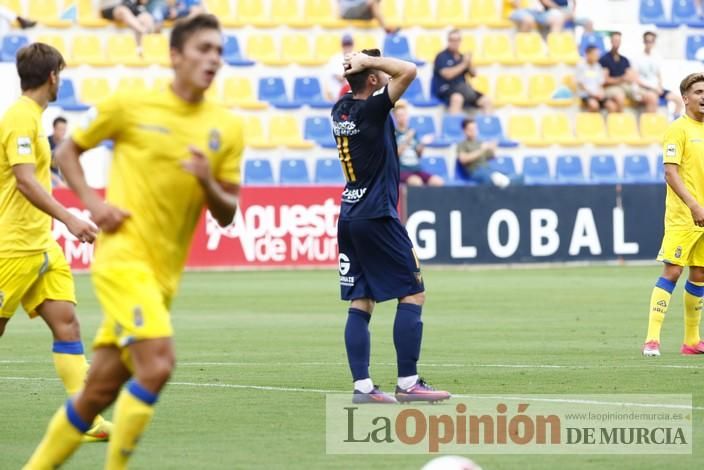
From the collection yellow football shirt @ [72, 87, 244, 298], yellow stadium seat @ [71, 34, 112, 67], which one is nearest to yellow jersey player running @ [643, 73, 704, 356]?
yellow football shirt @ [72, 87, 244, 298]

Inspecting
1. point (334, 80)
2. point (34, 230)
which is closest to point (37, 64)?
point (34, 230)

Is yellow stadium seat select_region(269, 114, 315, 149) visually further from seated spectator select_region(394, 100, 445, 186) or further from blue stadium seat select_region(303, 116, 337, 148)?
seated spectator select_region(394, 100, 445, 186)

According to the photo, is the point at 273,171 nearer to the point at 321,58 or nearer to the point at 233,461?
the point at 321,58

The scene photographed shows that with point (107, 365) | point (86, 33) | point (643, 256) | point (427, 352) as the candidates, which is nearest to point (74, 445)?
point (107, 365)

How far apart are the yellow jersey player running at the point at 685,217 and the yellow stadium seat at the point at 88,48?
16306 millimetres

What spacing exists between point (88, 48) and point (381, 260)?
1852cm

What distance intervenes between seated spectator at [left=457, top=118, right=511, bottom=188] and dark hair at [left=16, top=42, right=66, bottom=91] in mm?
17578

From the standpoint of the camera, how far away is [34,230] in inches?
340

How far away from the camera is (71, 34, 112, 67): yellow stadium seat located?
89.1 ft

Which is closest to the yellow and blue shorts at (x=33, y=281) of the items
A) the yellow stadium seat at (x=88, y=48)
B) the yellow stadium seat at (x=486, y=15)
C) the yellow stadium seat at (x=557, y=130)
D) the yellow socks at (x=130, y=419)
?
the yellow socks at (x=130, y=419)

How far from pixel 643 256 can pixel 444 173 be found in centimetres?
391

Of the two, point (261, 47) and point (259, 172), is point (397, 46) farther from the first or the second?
point (259, 172)

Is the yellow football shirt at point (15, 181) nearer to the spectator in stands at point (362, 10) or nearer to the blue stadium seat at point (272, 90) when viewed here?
the blue stadium seat at point (272, 90)

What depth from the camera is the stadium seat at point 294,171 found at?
26.2 metres
